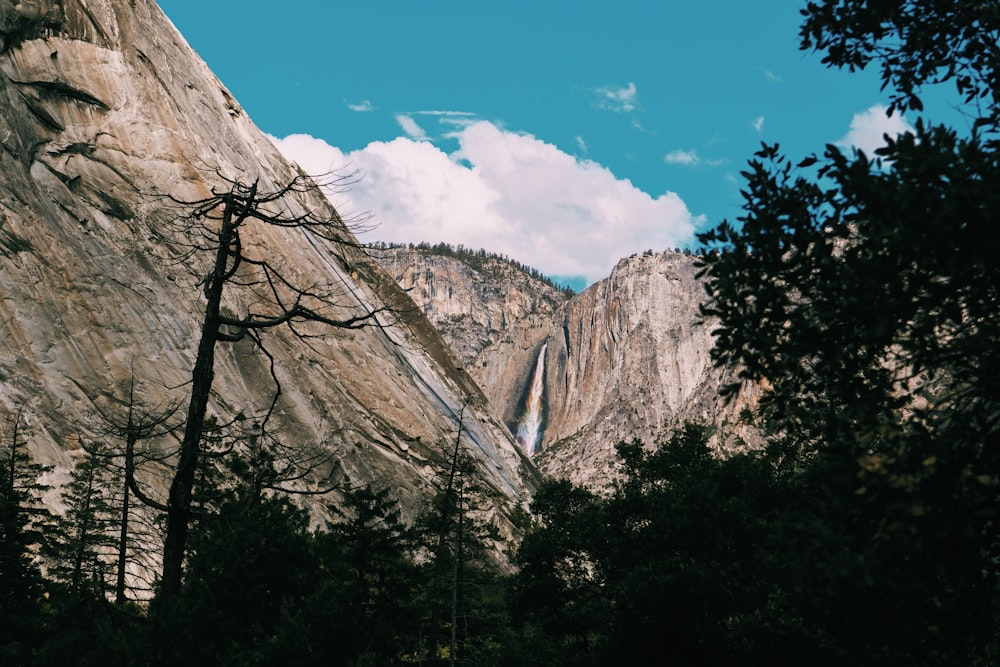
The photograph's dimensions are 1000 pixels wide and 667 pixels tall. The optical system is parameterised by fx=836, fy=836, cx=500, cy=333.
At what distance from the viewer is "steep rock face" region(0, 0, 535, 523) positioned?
4197 centimetres

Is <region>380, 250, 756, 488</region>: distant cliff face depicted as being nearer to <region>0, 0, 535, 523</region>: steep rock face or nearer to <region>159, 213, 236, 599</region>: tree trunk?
<region>0, 0, 535, 523</region>: steep rock face

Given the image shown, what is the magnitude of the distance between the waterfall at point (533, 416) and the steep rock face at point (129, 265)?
123378mm

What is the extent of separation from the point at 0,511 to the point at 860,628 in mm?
21219

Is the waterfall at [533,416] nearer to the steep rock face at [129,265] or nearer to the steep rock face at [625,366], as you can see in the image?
the steep rock face at [625,366]

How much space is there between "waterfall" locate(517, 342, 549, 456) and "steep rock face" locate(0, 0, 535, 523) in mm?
123378

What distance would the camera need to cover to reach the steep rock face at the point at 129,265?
4197cm

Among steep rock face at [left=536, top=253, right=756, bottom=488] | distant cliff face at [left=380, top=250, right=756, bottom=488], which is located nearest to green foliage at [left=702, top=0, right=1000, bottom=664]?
distant cliff face at [left=380, top=250, right=756, bottom=488]

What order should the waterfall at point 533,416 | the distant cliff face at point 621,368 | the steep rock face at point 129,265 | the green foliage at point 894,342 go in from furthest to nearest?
the waterfall at point 533,416, the distant cliff face at point 621,368, the steep rock face at point 129,265, the green foliage at point 894,342

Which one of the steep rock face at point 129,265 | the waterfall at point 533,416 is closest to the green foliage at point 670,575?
the steep rock face at point 129,265

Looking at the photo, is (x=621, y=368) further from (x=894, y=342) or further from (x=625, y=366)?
(x=894, y=342)

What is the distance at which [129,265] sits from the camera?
4719 cm

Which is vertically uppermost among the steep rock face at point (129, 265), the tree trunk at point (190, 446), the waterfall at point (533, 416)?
the waterfall at point (533, 416)

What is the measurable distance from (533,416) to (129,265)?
14802cm

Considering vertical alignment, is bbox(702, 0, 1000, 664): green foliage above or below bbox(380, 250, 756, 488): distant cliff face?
below
